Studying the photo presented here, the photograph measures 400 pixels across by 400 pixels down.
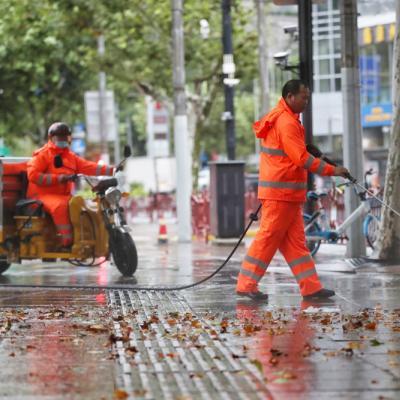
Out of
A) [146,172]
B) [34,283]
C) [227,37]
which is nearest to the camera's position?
[34,283]

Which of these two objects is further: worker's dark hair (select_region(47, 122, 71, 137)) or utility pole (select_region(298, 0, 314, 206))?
utility pole (select_region(298, 0, 314, 206))

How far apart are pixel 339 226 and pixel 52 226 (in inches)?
185

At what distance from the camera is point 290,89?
11.9 m

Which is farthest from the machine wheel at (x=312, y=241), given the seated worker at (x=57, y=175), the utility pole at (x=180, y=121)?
the utility pole at (x=180, y=121)

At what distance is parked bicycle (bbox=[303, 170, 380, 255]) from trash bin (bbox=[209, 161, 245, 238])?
473 cm

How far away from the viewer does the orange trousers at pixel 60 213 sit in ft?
50.9

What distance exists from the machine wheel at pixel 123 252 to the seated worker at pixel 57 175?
1.66 ft

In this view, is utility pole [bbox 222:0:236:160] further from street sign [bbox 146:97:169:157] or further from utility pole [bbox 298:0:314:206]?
street sign [bbox 146:97:169:157]

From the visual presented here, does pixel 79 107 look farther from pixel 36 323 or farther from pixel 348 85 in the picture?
pixel 36 323

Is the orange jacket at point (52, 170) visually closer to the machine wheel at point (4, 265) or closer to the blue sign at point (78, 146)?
the machine wheel at point (4, 265)

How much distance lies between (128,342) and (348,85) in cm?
943

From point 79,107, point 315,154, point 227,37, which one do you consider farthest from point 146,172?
point 315,154

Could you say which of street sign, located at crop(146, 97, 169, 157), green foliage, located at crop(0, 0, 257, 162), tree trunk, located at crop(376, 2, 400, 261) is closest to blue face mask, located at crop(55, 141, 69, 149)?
tree trunk, located at crop(376, 2, 400, 261)

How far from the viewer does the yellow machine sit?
15.6 meters
